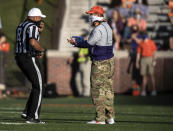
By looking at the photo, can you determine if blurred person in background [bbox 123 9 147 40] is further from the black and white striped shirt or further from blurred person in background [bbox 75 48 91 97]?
the black and white striped shirt

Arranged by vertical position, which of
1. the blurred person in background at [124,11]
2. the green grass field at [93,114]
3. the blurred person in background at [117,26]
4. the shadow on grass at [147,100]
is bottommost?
the shadow on grass at [147,100]

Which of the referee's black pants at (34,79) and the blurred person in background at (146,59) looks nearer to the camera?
the referee's black pants at (34,79)

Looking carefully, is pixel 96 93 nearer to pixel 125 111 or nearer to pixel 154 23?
pixel 125 111

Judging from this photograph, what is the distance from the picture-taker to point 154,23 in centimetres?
2847

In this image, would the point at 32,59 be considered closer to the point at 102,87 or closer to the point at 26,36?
the point at 26,36

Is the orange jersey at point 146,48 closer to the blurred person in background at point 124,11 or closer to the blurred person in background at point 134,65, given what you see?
the blurred person in background at point 134,65

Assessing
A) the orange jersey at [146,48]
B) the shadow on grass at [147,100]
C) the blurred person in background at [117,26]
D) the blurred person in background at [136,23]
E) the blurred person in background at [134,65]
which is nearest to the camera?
the shadow on grass at [147,100]

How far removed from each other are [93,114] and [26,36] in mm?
3421

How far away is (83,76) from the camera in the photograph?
24.5m

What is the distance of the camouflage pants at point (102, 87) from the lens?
43.6 ft

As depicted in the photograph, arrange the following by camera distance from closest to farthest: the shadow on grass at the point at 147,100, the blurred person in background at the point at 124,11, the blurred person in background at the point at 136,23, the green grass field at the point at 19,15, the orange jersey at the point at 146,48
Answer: the shadow on grass at the point at 147,100
the orange jersey at the point at 146,48
the blurred person in background at the point at 136,23
the blurred person in background at the point at 124,11
the green grass field at the point at 19,15

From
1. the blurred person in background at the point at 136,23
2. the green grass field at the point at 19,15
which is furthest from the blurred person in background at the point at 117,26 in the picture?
the green grass field at the point at 19,15

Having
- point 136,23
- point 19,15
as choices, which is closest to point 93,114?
point 136,23

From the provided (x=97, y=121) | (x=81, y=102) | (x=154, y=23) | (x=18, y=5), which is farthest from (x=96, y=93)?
(x=18, y=5)
